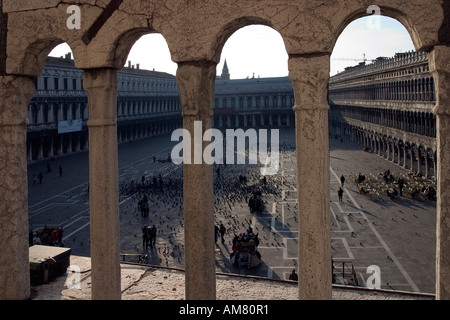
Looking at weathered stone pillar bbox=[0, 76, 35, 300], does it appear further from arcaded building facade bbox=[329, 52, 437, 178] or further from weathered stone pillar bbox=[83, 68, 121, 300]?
arcaded building facade bbox=[329, 52, 437, 178]

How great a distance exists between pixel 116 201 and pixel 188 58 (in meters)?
2.09

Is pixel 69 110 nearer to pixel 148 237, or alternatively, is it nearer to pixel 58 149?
pixel 58 149

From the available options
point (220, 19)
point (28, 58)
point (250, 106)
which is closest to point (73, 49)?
point (28, 58)

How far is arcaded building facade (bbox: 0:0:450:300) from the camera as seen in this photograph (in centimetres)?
456

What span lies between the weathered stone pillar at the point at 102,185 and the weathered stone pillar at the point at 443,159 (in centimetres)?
381

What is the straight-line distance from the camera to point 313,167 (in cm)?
477

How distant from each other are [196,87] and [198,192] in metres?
1.24

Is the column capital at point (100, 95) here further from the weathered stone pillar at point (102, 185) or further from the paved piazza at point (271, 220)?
the paved piazza at point (271, 220)

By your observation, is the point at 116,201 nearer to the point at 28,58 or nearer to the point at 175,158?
the point at 28,58

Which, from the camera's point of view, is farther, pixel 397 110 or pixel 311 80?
pixel 397 110

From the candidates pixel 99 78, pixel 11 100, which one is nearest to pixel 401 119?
pixel 99 78

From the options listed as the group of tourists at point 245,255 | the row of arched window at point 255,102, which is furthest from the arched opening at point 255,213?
the row of arched window at point 255,102

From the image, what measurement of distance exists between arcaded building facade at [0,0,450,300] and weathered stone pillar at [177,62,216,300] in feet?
0.04

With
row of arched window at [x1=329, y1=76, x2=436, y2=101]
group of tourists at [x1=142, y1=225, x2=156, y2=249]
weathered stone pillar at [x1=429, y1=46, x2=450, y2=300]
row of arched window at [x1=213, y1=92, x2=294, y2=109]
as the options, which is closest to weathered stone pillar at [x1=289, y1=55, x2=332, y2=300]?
weathered stone pillar at [x1=429, y1=46, x2=450, y2=300]
